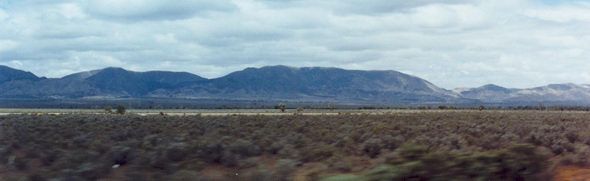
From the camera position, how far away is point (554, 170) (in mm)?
19469

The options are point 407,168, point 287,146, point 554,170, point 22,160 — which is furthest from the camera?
point 287,146

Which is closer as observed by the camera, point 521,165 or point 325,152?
point 521,165

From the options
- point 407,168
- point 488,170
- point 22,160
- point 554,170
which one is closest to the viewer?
point 407,168

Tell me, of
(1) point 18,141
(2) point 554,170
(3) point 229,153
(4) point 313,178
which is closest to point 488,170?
(2) point 554,170

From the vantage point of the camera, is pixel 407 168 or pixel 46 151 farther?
pixel 46 151

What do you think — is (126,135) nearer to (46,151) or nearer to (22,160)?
(46,151)

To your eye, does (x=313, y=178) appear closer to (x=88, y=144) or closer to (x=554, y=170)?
(x=554, y=170)

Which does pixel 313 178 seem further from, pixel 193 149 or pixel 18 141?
pixel 18 141

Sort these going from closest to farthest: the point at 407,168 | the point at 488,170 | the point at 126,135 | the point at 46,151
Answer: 1. the point at 407,168
2. the point at 488,170
3. the point at 46,151
4. the point at 126,135

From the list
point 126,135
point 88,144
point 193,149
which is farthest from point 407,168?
point 126,135

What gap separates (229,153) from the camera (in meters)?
26.3

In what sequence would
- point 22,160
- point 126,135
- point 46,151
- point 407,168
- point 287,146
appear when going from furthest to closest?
point 126,135, point 287,146, point 46,151, point 22,160, point 407,168

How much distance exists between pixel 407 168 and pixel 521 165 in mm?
3477

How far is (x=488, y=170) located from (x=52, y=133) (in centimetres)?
2415
